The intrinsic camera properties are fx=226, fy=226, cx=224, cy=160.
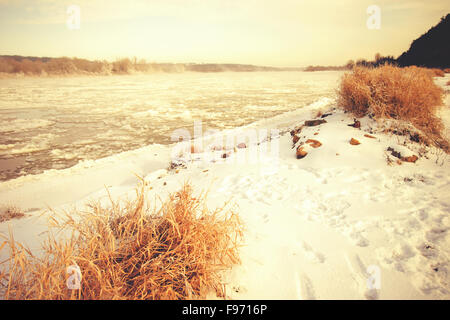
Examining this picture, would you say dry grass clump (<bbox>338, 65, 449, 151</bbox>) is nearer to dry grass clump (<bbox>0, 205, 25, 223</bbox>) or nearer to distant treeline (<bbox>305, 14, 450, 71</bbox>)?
dry grass clump (<bbox>0, 205, 25, 223</bbox>)

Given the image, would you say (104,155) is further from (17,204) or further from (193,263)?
(193,263)

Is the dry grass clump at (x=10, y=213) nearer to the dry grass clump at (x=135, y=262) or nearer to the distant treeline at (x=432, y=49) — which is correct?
the dry grass clump at (x=135, y=262)

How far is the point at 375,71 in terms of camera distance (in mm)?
5254

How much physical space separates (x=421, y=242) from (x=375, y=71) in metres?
4.59

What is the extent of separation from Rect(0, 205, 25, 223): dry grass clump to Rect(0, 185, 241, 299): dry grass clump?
72.8 inches

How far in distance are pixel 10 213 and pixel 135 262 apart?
269 centimetres

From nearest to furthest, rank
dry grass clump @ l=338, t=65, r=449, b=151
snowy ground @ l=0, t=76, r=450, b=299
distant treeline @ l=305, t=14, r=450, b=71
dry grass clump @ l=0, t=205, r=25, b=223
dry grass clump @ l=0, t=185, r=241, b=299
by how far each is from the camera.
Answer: dry grass clump @ l=0, t=185, r=241, b=299 < snowy ground @ l=0, t=76, r=450, b=299 < dry grass clump @ l=0, t=205, r=25, b=223 < dry grass clump @ l=338, t=65, r=449, b=151 < distant treeline @ l=305, t=14, r=450, b=71

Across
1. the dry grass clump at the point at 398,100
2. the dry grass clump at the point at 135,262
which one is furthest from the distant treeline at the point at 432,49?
the dry grass clump at the point at 135,262

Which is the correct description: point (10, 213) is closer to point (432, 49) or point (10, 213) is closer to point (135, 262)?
point (135, 262)

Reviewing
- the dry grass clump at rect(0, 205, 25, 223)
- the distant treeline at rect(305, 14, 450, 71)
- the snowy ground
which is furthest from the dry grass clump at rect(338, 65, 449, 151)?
the distant treeline at rect(305, 14, 450, 71)

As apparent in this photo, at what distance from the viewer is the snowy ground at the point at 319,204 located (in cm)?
170

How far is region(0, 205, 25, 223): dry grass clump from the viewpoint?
296cm

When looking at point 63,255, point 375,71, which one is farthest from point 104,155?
point 375,71
